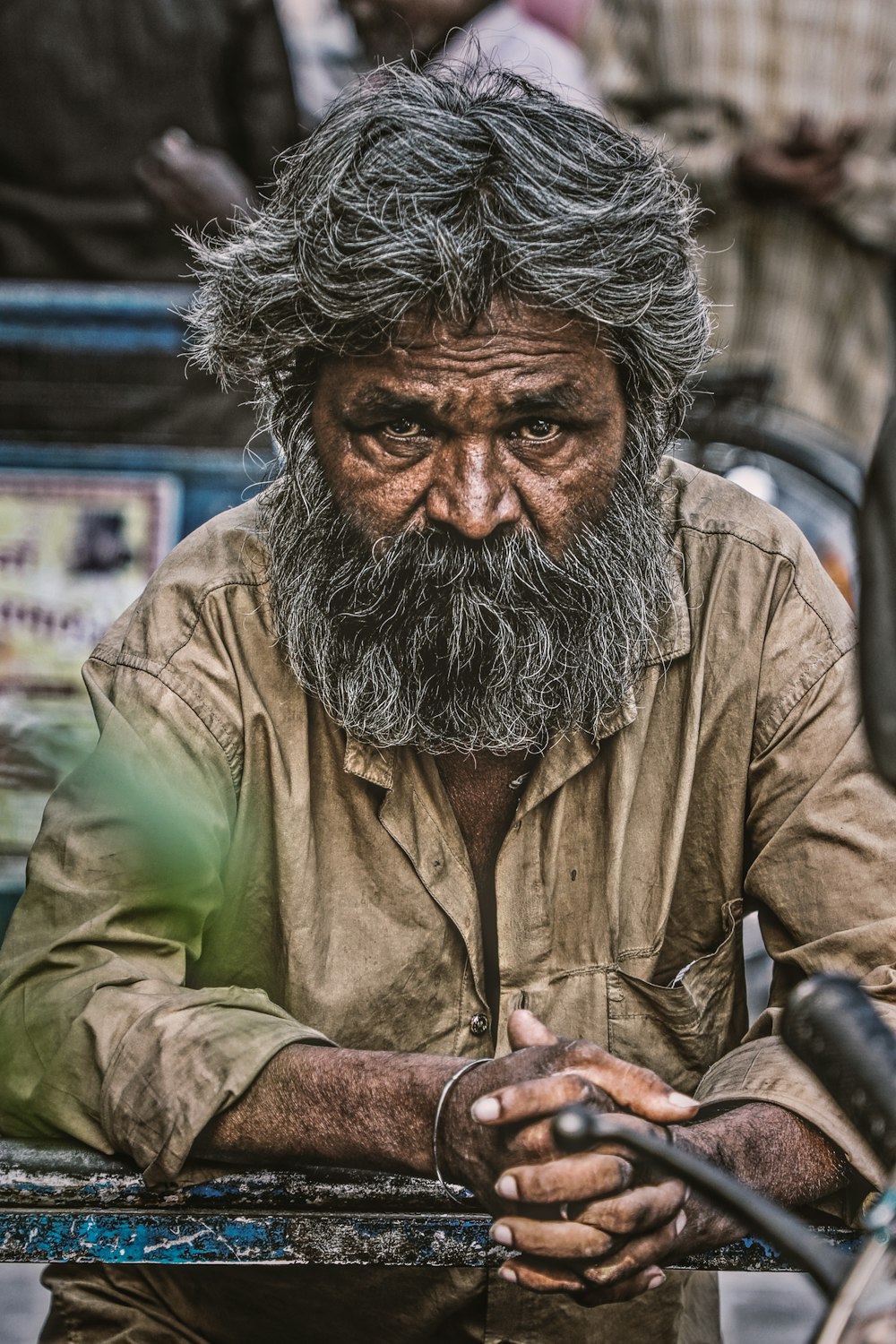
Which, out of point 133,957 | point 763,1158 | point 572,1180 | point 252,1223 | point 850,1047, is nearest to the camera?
point 850,1047

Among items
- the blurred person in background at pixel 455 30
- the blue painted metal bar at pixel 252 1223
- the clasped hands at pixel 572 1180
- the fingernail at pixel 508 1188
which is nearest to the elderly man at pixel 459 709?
the blue painted metal bar at pixel 252 1223

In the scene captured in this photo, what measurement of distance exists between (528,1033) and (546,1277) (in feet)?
0.91

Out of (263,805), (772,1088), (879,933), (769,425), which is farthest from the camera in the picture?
(769,425)

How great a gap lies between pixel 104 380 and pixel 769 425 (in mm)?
1910

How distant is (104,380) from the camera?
4242 millimetres

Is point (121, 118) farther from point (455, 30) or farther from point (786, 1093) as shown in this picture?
point (786, 1093)

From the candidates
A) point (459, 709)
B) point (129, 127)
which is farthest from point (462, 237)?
point (129, 127)

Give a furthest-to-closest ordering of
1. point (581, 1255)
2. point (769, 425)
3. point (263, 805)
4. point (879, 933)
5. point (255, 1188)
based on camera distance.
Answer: point (769, 425)
point (263, 805)
point (879, 933)
point (255, 1188)
point (581, 1255)

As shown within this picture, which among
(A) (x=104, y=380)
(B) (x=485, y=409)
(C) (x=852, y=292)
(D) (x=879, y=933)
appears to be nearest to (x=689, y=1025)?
(D) (x=879, y=933)

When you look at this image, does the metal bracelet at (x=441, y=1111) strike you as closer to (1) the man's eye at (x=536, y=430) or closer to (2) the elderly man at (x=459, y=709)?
(2) the elderly man at (x=459, y=709)

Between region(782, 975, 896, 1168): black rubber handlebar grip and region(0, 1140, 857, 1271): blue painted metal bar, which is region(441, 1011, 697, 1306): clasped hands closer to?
region(0, 1140, 857, 1271): blue painted metal bar

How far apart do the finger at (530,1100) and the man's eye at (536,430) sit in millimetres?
999

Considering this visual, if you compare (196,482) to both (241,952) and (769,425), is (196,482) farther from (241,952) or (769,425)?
(241,952)

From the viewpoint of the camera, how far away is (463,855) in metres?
2.42
